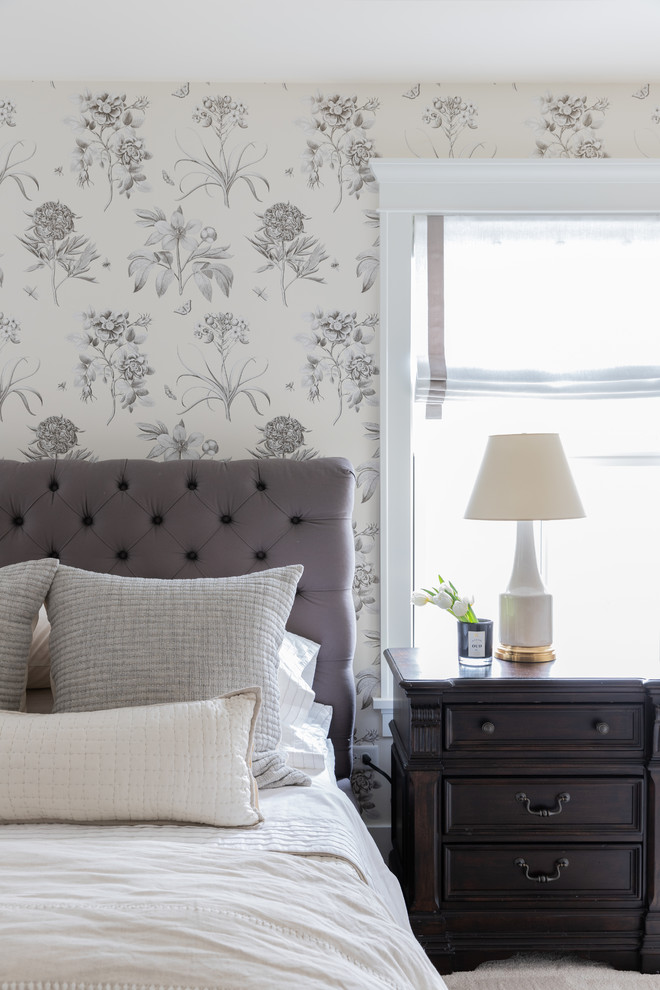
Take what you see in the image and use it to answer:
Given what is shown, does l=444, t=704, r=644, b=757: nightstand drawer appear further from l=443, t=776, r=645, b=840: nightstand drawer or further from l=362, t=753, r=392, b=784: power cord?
l=362, t=753, r=392, b=784: power cord

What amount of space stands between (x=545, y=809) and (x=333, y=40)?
2.06 metres

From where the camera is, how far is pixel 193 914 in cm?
102

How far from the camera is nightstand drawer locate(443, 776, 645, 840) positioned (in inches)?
74.4

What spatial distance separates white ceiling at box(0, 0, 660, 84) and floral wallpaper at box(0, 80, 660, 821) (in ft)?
0.21

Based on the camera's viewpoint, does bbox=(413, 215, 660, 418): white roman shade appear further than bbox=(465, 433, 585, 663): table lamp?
Yes

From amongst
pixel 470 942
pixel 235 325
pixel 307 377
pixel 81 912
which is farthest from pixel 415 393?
pixel 81 912

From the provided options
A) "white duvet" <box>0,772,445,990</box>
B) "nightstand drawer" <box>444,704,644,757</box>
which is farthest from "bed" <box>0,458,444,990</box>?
"nightstand drawer" <box>444,704,644,757</box>

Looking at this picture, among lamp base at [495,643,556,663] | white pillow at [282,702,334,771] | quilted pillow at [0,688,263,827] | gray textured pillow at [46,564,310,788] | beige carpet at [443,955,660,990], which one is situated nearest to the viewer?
quilted pillow at [0,688,263,827]

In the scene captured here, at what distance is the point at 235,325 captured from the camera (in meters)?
2.29

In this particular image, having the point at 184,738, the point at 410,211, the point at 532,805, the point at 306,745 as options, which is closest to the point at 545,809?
the point at 532,805

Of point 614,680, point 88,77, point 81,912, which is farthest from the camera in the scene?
point 88,77

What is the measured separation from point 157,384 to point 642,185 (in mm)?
1565

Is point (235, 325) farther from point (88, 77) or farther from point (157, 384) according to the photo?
point (88, 77)

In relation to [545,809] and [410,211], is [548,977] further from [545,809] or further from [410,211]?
[410,211]
